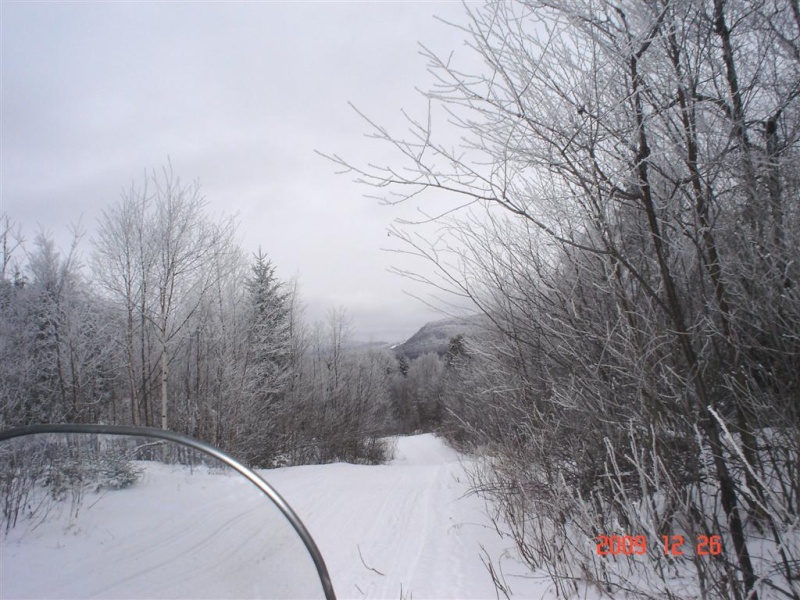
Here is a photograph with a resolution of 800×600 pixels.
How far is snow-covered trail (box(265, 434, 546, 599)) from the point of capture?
4270 millimetres

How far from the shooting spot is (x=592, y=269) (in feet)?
10.8

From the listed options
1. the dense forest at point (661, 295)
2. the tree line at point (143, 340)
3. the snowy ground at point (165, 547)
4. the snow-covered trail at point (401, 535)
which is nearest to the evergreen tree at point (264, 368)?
the tree line at point (143, 340)

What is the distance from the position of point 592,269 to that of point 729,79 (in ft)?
4.79

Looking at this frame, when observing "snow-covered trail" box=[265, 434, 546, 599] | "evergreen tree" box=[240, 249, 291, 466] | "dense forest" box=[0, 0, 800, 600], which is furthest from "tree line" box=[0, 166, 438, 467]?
"dense forest" box=[0, 0, 800, 600]

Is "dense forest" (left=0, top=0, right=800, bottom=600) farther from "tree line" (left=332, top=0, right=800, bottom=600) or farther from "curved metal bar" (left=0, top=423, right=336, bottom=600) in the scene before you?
"curved metal bar" (left=0, top=423, right=336, bottom=600)

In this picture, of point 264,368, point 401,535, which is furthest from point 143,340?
point 401,535

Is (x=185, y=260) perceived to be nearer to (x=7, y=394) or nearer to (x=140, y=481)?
(x=7, y=394)

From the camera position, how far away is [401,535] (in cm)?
623
